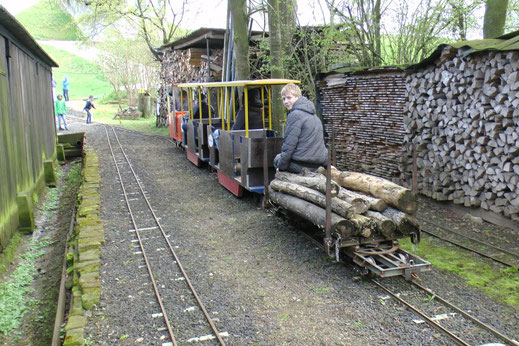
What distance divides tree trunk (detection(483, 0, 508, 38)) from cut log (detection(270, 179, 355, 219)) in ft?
20.2

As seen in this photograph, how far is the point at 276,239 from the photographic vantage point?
7.15 metres

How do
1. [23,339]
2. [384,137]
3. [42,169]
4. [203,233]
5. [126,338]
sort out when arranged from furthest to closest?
[42,169] < [384,137] < [203,233] < [23,339] < [126,338]

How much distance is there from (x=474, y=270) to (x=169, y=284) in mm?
3621

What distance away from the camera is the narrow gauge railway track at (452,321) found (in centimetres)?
421

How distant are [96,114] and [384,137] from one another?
1059 inches

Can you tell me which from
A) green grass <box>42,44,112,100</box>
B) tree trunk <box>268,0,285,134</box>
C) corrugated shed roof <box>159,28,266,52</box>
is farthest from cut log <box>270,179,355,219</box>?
green grass <box>42,44,112,100</box>

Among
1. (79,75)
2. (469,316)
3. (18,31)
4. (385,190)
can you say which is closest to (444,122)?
(385,190)

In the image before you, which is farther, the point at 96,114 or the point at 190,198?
the point at 96,114

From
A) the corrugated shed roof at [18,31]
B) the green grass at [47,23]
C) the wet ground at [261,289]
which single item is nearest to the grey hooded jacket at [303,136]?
the wet ground at [261,289]

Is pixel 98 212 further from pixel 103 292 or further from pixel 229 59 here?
pixel 229 59

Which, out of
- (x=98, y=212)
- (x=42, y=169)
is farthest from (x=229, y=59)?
(x=98, y=212)

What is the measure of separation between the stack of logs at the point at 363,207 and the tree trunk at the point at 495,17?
19.4ft

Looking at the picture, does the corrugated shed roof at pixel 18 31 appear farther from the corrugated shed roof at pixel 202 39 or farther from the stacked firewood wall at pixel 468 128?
the corrugated shed roof at pixel 202 39

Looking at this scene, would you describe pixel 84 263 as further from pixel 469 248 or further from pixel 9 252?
pixel 469 248
